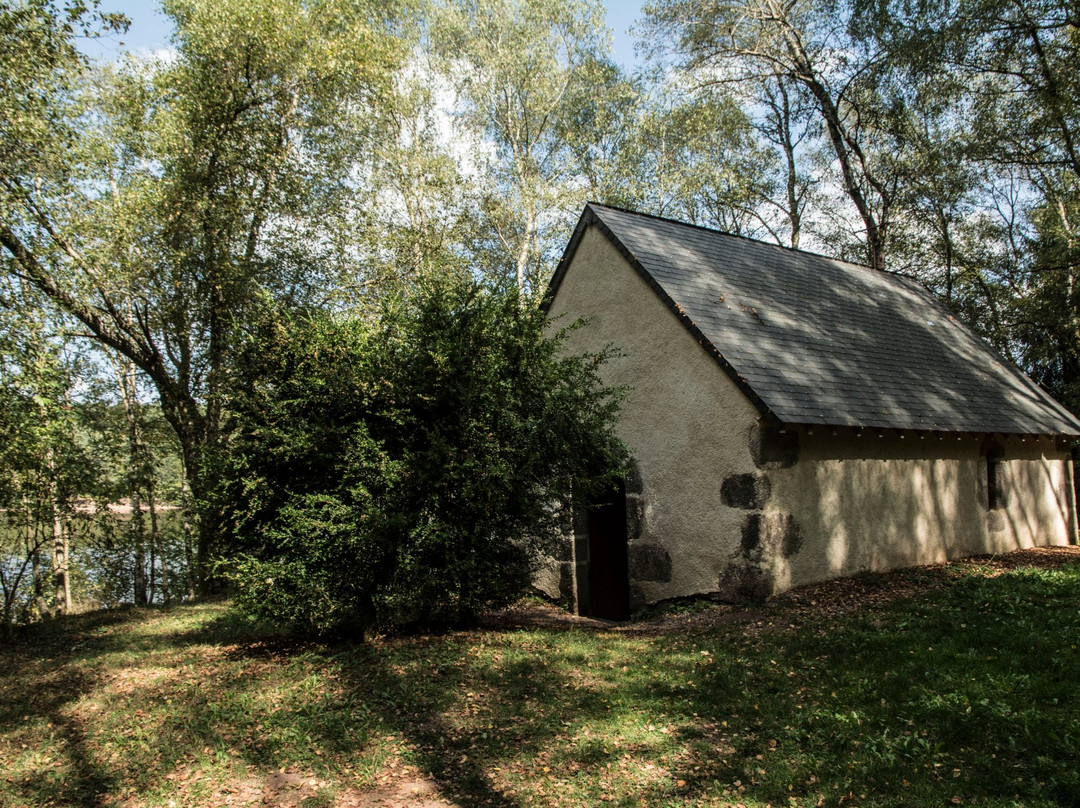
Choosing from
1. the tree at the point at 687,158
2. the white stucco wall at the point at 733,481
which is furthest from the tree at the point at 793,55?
the white stucco wall at the point at 733,481

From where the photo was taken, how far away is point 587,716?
5.38 m

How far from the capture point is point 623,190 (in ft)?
79.3

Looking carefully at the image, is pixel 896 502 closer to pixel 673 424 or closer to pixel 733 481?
pixel 733 481

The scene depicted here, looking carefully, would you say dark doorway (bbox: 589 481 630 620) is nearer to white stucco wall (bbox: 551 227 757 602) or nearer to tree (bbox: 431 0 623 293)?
white stucco wall (bbox: 551 227 757 602)

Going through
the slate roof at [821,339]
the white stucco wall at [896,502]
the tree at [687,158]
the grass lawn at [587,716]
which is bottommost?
the grass lawn at [587,716]

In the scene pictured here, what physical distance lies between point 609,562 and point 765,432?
3.87 meters

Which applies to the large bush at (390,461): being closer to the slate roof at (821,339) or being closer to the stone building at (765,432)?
the stone building at (765,432)

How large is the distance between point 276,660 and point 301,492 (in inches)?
64.9

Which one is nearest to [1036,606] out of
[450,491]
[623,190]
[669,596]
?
[669,596]

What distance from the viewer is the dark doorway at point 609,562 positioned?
36.8ft

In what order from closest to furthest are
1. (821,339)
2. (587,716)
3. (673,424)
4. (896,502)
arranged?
(587,716) < (673,424) < (896,502) < (821,339)

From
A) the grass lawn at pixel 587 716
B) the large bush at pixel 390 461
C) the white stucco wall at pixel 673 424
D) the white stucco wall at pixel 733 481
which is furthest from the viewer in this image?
the white stucco wall at pixel 673 424

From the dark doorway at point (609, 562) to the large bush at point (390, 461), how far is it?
362 cm

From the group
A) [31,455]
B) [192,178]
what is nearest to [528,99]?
[192,178]
